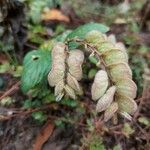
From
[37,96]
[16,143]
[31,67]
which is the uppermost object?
[31,67]

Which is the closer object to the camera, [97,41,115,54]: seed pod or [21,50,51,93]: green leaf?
[97,41,115,54]: seed pod

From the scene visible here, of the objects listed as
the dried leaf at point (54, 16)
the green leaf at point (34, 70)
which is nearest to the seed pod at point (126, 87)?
the green leaf at point (34, 70)

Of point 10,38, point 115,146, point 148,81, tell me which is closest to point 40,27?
point 10,38

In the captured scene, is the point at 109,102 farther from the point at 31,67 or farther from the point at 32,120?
the point at 32,120

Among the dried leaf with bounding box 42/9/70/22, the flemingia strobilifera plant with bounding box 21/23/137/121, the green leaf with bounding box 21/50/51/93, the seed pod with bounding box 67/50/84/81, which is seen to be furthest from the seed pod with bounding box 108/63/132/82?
the dried leaf with bounding box 42/9/70/22

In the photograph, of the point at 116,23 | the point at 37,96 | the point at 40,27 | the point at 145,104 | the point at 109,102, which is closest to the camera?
the point at 109,102

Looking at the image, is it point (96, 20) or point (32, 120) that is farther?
point (96, 20)

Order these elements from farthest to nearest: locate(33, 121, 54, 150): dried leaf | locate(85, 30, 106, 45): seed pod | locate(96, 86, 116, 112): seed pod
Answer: locate(33, 121, 54, 150): dried leaf < locate(85, 30, 106, 45): seed pod < locate(96, 86, 116, 112): seed pod

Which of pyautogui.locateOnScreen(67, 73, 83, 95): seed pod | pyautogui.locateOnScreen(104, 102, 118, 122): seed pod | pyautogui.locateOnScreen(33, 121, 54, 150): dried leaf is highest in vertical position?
pyautogui.locateOnScreen(67, 73, 83, 95): seed pod

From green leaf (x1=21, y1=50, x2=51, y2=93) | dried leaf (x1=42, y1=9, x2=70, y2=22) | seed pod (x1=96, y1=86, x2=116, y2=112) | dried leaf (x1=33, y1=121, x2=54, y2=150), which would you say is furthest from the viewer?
dried leaf (x1=42, y1=9, x2=70, y2=22)

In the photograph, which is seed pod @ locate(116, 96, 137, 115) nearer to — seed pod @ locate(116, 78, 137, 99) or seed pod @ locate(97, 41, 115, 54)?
seed pod @ locate(116, 78, 137, 99)
